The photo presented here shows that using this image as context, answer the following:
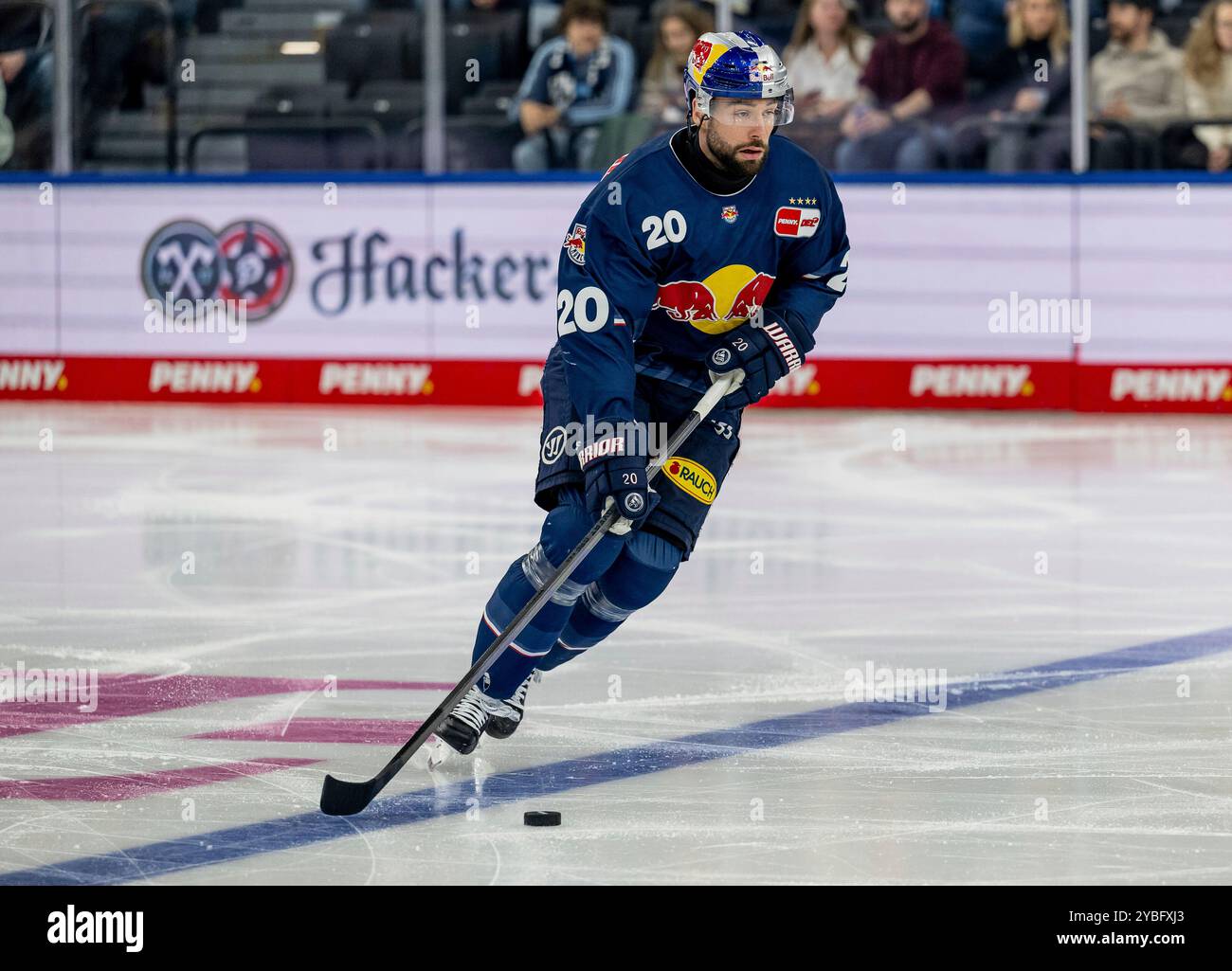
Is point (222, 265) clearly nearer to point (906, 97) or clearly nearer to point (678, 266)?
point (906, 97)

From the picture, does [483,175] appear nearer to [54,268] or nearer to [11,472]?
[54,268]

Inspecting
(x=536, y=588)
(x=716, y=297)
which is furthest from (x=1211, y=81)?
(x=536, y=588)

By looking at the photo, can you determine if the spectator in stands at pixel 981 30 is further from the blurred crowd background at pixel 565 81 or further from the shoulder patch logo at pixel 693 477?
the shoulder patch logo at pixel 693 477

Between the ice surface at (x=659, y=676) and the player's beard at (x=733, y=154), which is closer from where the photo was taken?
the ice surface at (x=659, y=676)

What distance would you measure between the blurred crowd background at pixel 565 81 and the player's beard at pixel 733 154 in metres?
6.36

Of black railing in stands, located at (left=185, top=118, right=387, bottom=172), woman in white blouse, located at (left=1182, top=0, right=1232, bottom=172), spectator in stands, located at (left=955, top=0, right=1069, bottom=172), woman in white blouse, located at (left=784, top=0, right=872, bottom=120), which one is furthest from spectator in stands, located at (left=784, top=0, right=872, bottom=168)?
black railing in stands, located at (left=185, top=118, right=387, bottom=172)

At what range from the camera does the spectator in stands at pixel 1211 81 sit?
973 centimetres

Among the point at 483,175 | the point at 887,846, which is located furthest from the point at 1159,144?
the point at 887,846

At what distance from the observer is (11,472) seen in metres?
7.98

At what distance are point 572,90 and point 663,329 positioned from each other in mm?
6550

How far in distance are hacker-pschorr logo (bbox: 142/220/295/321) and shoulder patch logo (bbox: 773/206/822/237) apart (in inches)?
276

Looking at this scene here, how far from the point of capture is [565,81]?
33.8ft
